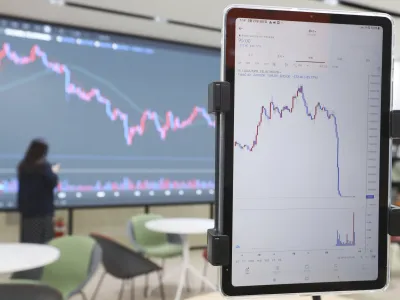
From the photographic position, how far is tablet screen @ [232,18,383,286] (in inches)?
33.5

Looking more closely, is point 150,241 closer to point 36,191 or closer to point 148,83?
point 36,191

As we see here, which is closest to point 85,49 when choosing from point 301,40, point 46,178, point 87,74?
point 87,74

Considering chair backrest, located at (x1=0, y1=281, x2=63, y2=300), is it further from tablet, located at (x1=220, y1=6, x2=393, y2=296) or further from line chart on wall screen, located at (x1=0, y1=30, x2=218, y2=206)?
line chart on wall screen, located at (x1=0, y1=30, x2=218, y2=206)

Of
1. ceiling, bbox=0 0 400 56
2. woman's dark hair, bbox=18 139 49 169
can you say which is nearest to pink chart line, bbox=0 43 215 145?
ceiling, bbox=0 0 400 56

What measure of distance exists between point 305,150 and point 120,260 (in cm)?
284

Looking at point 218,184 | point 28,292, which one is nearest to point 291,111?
point 218,184

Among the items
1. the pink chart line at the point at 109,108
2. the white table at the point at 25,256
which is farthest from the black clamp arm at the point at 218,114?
the pink chart line at the point at 109,108

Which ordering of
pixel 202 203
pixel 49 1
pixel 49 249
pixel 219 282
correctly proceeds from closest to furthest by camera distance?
pixel 219 282, pixel 49 249, pixel 49 1, pixel 202 203

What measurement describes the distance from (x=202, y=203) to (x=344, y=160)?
4724 millimetres

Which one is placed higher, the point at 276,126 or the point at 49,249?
the point at 276,126

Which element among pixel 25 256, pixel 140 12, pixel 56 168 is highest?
pixel 140 12

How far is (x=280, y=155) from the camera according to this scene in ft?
2.85

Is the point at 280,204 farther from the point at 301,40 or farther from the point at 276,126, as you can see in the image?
the point at 301,40

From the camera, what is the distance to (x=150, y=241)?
434 cm
